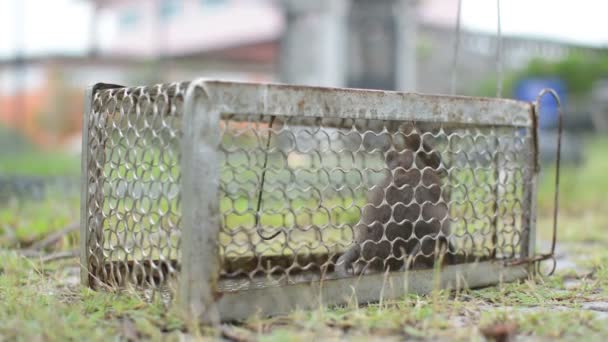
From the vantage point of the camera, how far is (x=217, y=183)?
1.59 meters

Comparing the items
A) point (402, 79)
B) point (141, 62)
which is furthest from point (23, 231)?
point (141, 62)

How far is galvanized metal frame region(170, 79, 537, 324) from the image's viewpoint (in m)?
1.57

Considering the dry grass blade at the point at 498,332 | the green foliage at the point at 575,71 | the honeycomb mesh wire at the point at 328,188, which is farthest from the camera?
the green foliage at the point at 575,71

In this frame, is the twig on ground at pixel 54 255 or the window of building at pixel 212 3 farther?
the window of building at pixel 212 3

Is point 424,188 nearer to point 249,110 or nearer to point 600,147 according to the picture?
point 249,110

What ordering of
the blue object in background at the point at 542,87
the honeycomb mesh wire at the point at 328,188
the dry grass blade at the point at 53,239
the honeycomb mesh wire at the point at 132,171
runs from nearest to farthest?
the honeycomb mesh wire at the point at 132,171 < the honeycomb mesh wire at the point at 328,188 < the dry grass blade at the point at 53,239 < the blue object in background at the point at 542,87

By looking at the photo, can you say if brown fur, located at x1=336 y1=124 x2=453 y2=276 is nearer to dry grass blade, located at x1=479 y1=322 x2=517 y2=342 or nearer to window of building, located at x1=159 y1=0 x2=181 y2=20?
dry grass blade, located at x1=479 y1=322 x2=517 y2=342

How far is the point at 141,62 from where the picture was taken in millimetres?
10734

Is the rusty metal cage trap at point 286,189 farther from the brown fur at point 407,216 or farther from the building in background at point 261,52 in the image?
the building in background at point 261,52

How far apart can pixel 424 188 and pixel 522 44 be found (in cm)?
1109

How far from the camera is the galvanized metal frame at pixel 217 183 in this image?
1.57 meters

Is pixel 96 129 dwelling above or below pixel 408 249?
above

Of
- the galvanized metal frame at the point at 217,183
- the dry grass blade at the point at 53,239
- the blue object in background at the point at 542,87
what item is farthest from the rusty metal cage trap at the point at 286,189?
the blue object in background at the point at 542,87

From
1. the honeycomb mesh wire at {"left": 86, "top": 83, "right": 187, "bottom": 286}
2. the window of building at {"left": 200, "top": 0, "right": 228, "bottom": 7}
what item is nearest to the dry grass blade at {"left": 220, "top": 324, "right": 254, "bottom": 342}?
the honeycomb mesh wire at {"left": 86, "top": 83, "right": 187, "bottom": 286}
